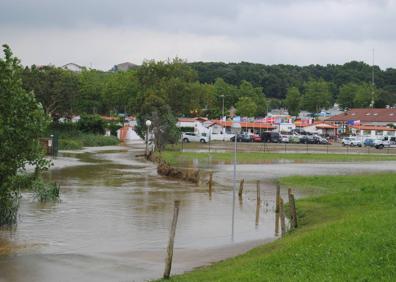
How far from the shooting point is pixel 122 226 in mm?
22719

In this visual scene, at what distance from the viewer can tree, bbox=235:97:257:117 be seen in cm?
13412

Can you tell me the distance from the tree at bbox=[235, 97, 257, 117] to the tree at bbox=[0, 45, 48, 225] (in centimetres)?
11434

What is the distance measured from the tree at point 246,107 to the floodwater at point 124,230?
98.1 m

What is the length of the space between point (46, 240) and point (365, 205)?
410 inches

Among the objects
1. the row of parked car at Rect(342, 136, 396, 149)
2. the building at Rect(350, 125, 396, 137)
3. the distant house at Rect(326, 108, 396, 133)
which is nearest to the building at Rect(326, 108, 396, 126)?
the distant house at Rect(326, 108, 396, 133)

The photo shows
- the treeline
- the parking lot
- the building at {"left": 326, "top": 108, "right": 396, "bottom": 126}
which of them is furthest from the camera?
the building at {"left": 326, "top": 108, "right": 396, "bottom": 126}

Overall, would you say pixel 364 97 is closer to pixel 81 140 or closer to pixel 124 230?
pixel 81 140

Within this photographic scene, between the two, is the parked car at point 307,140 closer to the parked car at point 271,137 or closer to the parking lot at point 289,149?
the parked car at point 271,137

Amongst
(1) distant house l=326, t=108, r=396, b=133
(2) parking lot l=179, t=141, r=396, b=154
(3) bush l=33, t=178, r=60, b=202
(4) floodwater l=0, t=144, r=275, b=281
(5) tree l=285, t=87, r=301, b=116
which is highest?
(5) tree l=285, t=87, r=301, b=116

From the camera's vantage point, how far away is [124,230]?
21969 mm

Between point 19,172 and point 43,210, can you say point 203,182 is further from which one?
point 19,172

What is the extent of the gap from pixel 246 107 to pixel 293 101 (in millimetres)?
30748

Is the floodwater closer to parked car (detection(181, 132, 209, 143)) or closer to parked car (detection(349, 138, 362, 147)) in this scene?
parked car (detection(181, 132, 209, 143))

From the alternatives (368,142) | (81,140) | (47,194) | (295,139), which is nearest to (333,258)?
(47,194)
